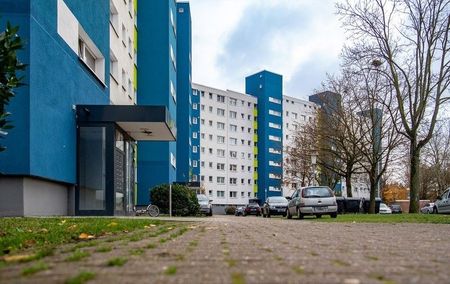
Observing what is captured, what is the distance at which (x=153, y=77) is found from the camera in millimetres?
39969

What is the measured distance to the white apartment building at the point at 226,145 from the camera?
92688 mm

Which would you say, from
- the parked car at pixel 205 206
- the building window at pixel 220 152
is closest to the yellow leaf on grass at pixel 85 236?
the parked car at pixel 205 206

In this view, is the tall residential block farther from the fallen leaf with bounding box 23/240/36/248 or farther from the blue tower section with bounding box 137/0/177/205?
the blue tower section with bounding box 137/0/177/205

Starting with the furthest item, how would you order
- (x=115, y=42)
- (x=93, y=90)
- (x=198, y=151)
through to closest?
(x=198, y=151)
(x=115, y=42)
(x=93, y=90)

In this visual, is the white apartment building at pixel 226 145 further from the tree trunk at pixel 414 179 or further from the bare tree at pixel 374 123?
the tree trunk at pixel 414 179

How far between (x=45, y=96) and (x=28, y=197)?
316cm

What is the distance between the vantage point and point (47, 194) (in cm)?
1562

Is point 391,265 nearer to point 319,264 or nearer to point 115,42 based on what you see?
point 319,264

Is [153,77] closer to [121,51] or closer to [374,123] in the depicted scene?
[121,51]

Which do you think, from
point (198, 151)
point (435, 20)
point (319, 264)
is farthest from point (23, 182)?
point (198, 151)

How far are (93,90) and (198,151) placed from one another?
68.7 metres

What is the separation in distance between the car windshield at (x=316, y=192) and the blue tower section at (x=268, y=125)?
7220cm

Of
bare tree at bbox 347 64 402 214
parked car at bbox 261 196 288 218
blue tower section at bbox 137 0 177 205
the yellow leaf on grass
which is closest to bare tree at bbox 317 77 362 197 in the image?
bare tree at bbox 347 64 402 214

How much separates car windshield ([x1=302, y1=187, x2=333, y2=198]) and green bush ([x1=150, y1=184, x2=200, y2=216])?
7333mm
